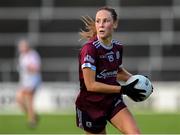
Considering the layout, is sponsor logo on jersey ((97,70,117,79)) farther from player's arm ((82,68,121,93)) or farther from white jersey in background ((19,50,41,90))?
white jersey in background ((19,50,41,90))

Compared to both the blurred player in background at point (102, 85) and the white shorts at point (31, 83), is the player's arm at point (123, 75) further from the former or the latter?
the white shorts at point (31, 83)

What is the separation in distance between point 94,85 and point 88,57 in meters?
0.32

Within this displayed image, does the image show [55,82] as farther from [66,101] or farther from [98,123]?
[98,123]

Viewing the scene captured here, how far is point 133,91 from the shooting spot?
8125mm

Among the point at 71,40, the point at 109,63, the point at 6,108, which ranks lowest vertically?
the point at 6,108

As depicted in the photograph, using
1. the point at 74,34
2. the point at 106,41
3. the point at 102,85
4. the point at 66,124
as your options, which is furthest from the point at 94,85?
the point at 74,34

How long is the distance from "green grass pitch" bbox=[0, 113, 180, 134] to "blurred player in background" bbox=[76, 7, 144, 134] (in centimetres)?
661

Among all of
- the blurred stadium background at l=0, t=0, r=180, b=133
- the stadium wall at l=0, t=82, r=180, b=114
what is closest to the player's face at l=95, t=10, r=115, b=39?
the stadium wall at l=0, t=82, r=180, b=114

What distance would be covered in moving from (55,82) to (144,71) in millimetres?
2872

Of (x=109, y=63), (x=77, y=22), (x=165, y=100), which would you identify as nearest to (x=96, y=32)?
(x=109, y=63)

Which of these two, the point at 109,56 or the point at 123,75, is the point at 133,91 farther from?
the point at 123,75

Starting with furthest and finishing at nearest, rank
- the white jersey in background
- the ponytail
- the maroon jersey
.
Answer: the white jersey in background < the ponytail < the maroon jersey

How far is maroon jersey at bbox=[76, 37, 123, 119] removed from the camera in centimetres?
810

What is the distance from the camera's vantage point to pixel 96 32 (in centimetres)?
843
